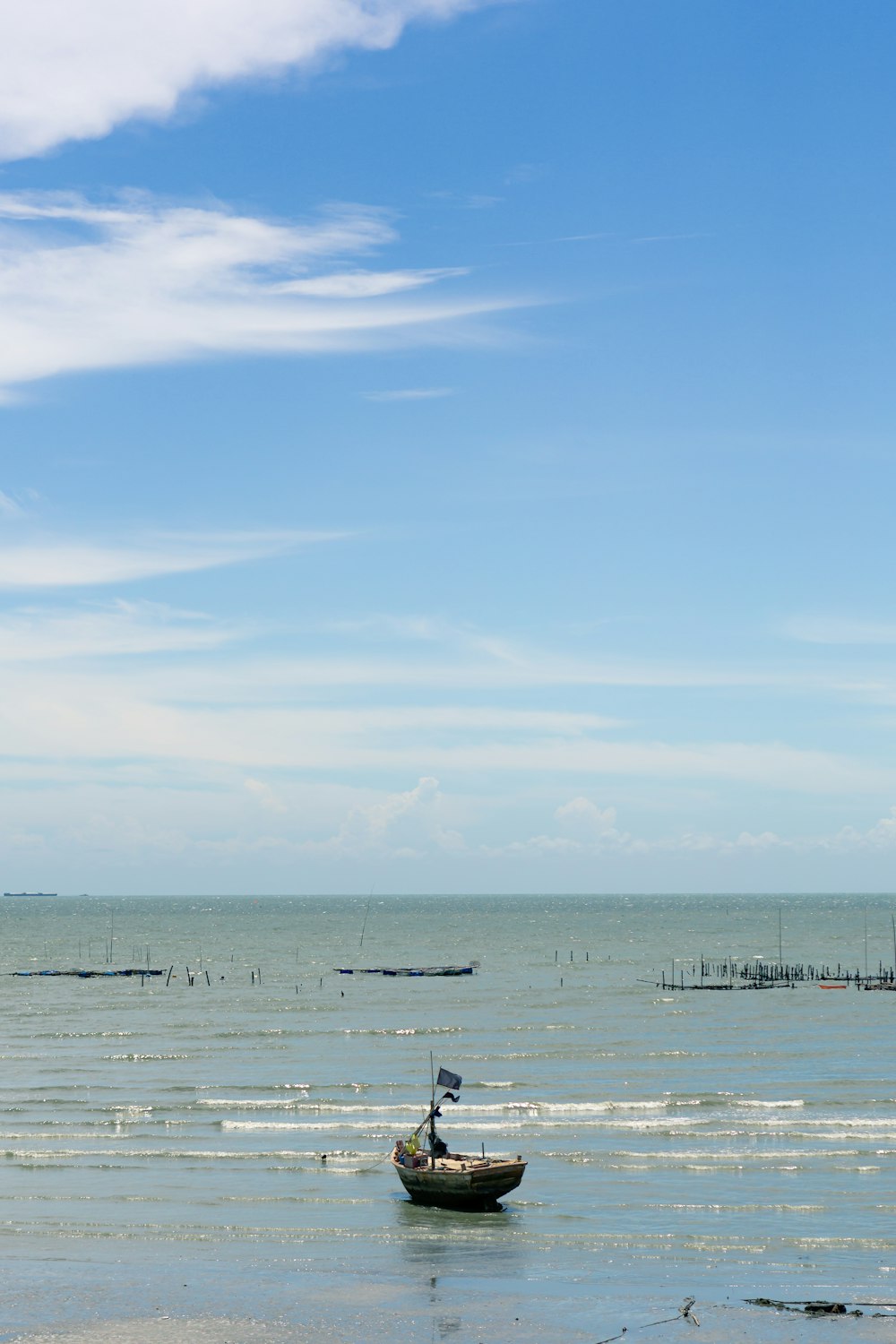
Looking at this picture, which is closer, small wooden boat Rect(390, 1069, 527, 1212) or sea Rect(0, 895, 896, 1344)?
sea Rect(0, 895, 896, 1344)

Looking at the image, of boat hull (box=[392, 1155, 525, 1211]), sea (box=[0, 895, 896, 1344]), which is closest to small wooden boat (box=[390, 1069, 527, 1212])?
boat hull (box=[392, 1155, 525, 1211])

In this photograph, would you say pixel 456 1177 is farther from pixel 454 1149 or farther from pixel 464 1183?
pixel 454 1149

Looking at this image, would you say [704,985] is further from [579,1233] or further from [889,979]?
[579,1233]

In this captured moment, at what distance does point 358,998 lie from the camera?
356ft

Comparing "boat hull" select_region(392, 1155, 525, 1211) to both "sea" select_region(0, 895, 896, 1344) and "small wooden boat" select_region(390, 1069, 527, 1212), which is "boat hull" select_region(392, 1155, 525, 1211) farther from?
"sea" select_region(0, 895, 896, 1344)

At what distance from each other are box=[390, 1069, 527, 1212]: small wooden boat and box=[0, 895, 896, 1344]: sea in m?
0.57

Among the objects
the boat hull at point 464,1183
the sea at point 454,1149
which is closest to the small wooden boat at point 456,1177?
the boat hull at point 464,1183

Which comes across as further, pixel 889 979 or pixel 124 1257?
pixel 889 979

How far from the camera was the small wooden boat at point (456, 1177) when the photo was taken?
41875 millimetres

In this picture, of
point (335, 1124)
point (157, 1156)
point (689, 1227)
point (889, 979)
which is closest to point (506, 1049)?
point (335, 1124)

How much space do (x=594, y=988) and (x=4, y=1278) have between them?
83135 millimetres

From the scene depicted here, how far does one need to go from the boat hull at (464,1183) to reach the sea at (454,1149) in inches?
21.5

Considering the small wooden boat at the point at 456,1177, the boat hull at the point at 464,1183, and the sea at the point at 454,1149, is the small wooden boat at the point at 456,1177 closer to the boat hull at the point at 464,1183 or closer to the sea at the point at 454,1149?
the boat hull at the point at 464,1183

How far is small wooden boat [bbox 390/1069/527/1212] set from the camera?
41875 mm
